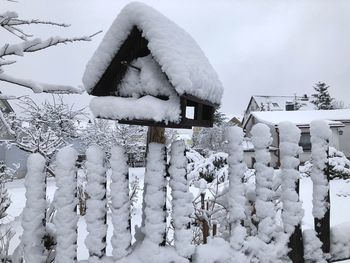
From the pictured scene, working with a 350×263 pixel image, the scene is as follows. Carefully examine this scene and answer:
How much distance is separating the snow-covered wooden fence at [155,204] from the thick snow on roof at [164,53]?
0.34 meters

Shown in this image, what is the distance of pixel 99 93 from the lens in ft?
6.40

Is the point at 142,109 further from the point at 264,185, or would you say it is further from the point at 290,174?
the point at 290,174

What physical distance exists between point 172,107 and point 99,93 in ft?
1.78

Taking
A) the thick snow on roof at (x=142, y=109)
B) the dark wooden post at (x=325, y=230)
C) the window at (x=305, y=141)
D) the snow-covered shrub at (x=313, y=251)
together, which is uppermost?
the window at (x=305, y=141)

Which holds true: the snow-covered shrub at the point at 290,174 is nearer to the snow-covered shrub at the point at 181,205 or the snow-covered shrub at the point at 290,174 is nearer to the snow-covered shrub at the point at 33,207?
the snow-covered shrub at the point at 181,205

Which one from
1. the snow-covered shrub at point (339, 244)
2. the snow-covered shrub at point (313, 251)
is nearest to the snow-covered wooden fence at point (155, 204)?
the snow-covered shrub at point (313, 251)

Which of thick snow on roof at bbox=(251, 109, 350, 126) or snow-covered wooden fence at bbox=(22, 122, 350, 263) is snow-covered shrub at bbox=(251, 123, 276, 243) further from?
thick snow on roof at bbox=(251, 109, 350, 126)

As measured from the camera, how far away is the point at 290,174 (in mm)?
1856

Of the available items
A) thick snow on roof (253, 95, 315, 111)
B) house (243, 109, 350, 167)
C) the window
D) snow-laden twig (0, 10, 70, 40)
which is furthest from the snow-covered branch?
thick snow on roof (253, 95, 315, 111)

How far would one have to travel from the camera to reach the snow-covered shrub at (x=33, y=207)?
1.66 m

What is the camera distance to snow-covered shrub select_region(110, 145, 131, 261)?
5.56 feet

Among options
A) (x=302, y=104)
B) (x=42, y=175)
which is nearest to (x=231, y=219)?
(x=42, y=175)

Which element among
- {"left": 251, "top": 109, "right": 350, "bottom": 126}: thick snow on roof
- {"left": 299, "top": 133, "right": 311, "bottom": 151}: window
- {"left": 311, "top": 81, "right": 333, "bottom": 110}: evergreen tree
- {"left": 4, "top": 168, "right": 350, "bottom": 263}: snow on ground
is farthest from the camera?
{"left": 311, "top": 81, "right": 333, "bottom": 110}: evergreen tree

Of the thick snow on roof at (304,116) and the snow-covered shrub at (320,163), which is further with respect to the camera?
the thick snow on roof at (304,116)
